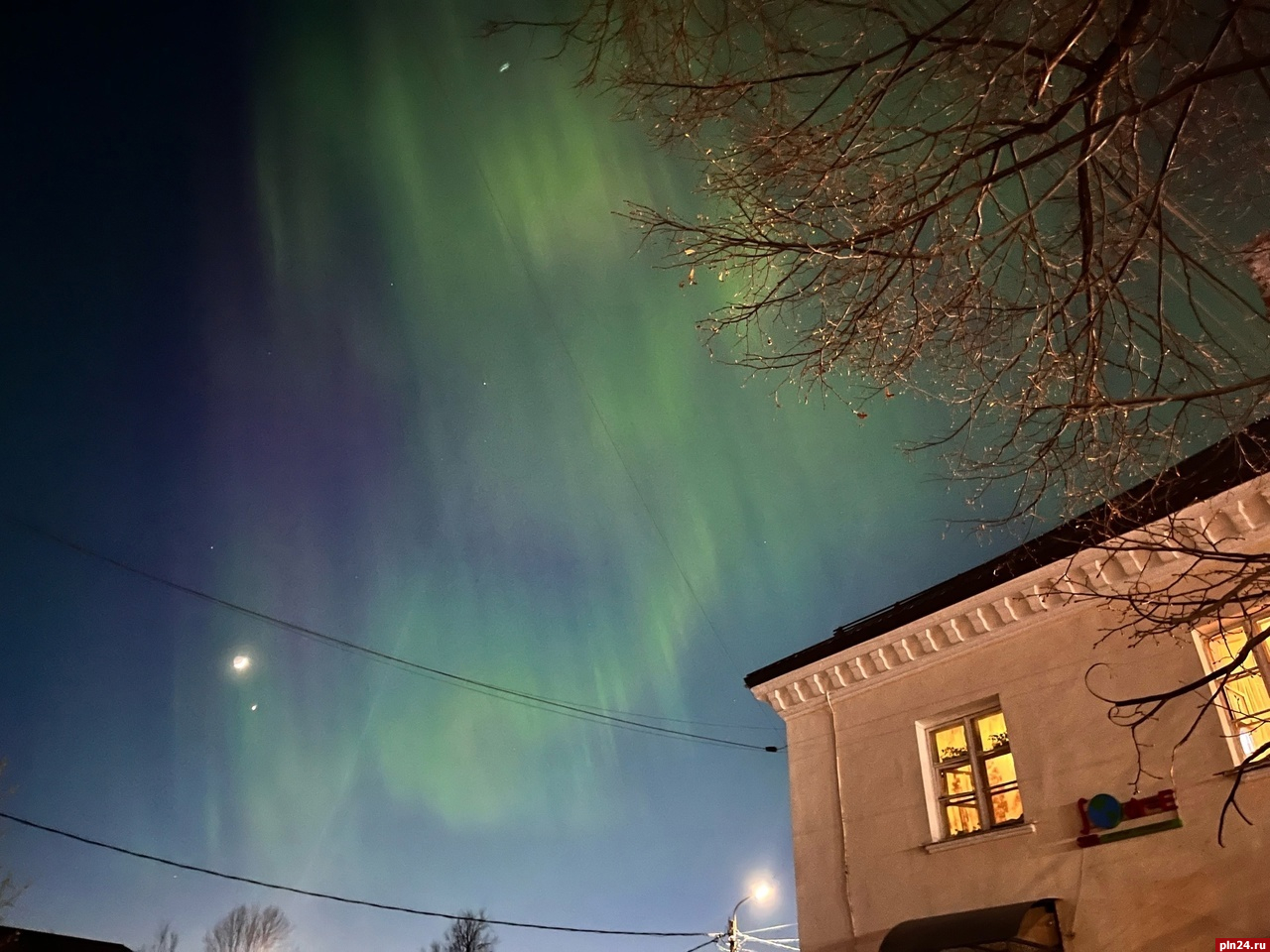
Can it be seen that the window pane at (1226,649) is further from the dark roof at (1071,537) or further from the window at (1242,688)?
the dark roof at (1071,537)

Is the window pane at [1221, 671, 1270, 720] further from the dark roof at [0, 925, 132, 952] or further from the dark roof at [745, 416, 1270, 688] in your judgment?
the dark roof at [0, 925, 132, 952]

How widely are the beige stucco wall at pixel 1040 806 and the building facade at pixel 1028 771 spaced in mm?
22

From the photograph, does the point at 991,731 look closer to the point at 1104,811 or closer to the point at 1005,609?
the point at 1005,609

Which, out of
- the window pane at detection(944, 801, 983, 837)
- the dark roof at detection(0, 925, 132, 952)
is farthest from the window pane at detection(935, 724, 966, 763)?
the dark roof at detection(0, 925, 132, 952)

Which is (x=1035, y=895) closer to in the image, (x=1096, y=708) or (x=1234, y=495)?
(x=1096, y=708)

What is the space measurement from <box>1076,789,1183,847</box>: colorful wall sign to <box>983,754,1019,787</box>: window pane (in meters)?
1.09

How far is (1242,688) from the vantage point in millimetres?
8703

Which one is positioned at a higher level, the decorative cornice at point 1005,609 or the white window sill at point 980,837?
the decorative cornice at point 1005,609

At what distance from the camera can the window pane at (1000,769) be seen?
33.5 feet

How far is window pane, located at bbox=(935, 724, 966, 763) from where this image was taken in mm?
10891

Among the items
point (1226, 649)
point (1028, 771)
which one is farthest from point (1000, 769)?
point (1226, 649)

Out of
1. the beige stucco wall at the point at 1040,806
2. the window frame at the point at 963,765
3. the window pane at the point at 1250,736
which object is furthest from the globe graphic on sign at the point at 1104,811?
the window pane at the point at 1250,736

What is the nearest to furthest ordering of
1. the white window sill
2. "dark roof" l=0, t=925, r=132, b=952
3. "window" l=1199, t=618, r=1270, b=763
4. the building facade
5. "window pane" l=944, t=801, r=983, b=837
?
the building facade, "window" l=1199, t=618, r=1270, b=763, the white window sill, "window pane" l=944, t=801, r=983, b=837, "dark roof" l=0, t=925, r=132, b=952

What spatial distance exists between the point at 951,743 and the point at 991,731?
656 mm
